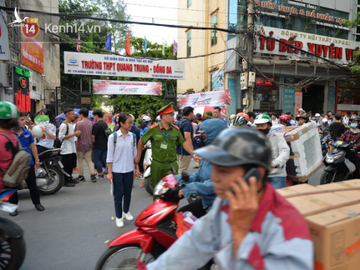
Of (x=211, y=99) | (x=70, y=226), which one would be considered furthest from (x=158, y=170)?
(x=211, y=99)

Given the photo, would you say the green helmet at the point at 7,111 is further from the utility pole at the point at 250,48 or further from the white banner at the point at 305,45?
the white banner at the point at 305,45

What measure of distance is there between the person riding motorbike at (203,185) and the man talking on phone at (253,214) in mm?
1070

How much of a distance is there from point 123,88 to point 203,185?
1484 cm

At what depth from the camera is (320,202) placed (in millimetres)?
1755

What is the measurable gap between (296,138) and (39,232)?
13.9ft

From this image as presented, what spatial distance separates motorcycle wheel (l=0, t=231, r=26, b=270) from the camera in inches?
103

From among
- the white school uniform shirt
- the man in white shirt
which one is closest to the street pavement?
the man in white shirt

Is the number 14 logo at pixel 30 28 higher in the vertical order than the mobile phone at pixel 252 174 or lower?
higher

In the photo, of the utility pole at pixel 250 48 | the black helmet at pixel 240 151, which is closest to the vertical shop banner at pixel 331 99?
the utility pole at pixel 250 48

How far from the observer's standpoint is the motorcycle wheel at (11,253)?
2625 mm

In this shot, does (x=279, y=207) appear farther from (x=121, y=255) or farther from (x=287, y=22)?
Answer: (x=287, y=22)

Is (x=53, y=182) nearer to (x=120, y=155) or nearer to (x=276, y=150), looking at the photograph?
(x=120, y=155)

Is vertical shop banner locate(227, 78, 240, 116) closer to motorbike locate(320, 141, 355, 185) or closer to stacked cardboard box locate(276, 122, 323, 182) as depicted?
motorbike locate(320, 141, 355, 185)

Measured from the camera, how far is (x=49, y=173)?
6.05m
